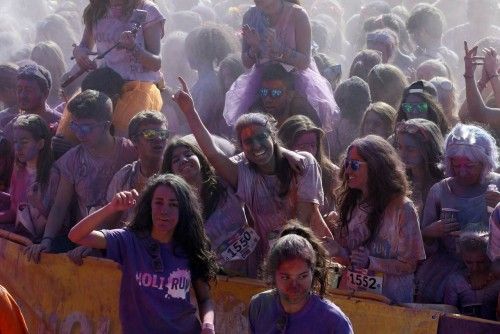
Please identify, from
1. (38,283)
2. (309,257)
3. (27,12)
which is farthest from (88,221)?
(27,12)

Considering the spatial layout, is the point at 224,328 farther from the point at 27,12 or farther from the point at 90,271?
the point at 27,12

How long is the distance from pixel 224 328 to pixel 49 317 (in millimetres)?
1227

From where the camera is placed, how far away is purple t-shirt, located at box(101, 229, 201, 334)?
5738mm

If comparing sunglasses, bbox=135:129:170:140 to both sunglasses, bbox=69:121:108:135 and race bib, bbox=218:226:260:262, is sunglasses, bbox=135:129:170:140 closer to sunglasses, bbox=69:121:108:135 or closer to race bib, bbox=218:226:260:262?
sunglasses, bbox=69:121:108:135

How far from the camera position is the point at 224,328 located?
6668 millimetres

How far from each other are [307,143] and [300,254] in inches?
82.9

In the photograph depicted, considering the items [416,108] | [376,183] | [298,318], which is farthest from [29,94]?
[298,318]

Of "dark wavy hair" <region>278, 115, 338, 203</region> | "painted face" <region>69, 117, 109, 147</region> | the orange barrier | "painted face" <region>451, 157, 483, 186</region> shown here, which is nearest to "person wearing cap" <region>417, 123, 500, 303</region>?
"painted face" <region>451, 157, 483, 186</region>

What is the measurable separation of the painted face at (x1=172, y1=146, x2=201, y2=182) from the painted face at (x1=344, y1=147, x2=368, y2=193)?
912mm

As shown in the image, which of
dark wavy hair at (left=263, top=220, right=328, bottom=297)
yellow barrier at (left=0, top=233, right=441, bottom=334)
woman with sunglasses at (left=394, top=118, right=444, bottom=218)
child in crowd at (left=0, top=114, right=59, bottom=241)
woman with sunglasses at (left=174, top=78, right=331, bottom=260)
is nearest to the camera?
dark wavy hair at (left=263, top=220, right=328, bottom=297)

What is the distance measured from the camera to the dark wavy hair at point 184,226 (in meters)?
5.86

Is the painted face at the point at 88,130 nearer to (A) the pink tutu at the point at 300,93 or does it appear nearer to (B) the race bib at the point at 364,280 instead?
(A) the pink tutu at the point at 300,93

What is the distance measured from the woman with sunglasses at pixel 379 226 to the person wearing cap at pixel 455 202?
0.88 feet

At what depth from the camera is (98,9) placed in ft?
27.5
